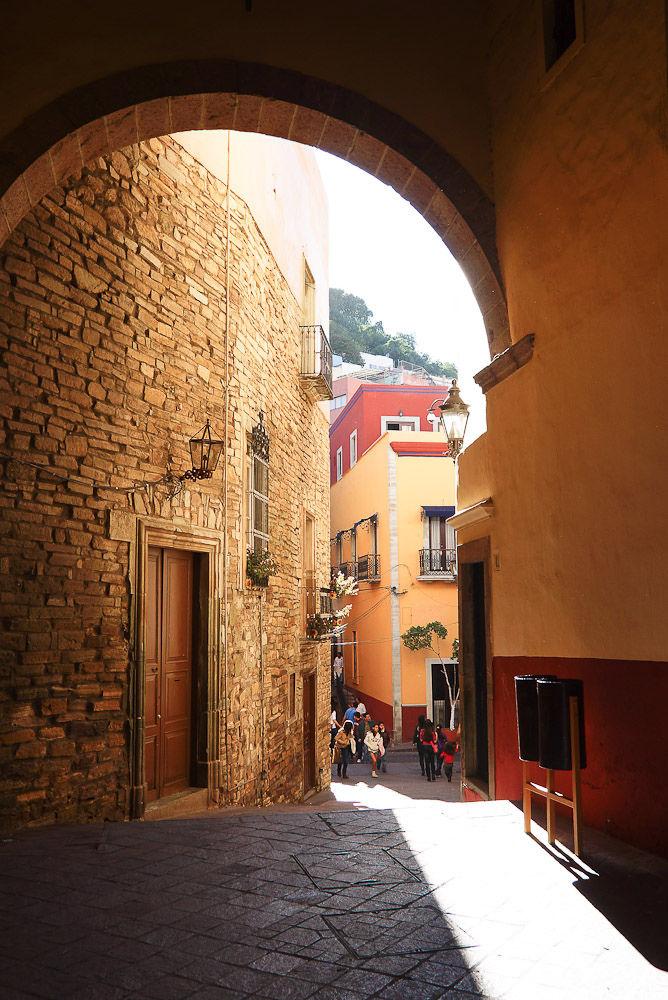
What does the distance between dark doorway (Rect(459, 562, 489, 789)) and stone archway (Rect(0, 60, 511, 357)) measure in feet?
8.07

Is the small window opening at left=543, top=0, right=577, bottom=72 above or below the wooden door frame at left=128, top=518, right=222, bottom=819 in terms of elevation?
above

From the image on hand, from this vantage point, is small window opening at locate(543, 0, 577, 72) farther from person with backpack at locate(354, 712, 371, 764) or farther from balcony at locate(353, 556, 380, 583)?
balcony at locate(353, 556, 380, 583)

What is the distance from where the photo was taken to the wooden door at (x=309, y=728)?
1335 centimetres

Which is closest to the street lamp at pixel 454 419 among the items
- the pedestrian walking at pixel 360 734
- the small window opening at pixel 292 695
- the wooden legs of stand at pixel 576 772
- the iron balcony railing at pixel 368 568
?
the wooden legs of stand at pixel 576 772

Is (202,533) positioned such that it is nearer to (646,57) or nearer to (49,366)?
(49,366)

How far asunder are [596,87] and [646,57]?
1.70 feet

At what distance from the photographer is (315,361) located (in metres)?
13.9

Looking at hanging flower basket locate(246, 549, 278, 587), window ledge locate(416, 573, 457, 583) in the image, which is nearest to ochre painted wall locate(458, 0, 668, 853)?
hanging flower basket locate(246, 549, 278, 587)

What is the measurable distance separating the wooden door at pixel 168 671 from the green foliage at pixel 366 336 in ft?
124

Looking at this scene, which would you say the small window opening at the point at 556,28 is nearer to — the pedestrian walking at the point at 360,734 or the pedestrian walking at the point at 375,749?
the pedestrian walking at the point at 375,749

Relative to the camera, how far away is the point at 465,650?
7629 millimetres

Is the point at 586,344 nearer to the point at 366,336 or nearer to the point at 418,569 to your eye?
the point at 418,569

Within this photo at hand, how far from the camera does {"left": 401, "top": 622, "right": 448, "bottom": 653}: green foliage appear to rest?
70.7 ft

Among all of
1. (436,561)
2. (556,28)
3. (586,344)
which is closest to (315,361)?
(556,28)
